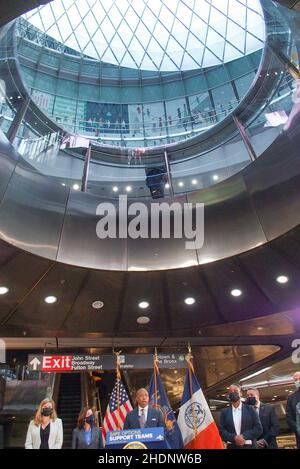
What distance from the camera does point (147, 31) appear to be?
19891 millimetres

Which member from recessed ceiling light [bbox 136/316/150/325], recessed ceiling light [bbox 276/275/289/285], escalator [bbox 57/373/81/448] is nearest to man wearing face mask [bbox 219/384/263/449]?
recessed ceiling light [bbox 276/275/289/285]

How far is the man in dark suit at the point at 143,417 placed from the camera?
6984 mm

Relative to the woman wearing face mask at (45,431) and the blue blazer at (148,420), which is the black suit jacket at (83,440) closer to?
the woman wearing face mask at (45,431)

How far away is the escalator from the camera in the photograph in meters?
12.7

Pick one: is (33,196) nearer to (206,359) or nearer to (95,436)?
(95,436)

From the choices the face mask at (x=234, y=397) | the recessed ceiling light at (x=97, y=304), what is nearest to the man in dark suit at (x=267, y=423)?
the face mask at (x=234, y=397)

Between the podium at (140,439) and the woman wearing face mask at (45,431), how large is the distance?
87 cm

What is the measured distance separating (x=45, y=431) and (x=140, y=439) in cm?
152

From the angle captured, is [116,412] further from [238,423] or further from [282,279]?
[282,279]

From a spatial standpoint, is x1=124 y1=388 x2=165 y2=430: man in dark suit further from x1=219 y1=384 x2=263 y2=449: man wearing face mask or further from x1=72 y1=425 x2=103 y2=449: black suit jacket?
x1=219 y1=384 x2=263 y2=449: man wearing face mask

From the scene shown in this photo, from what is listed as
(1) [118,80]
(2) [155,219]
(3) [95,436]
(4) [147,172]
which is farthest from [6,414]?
(1) [118,80]

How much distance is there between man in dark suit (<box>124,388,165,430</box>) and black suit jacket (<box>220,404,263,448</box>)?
1.28 meters

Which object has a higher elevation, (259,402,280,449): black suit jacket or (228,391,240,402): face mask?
(228,391,240,402): face mask

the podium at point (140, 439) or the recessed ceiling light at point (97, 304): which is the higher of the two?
the recessed ceiling light at point (97, 304)
